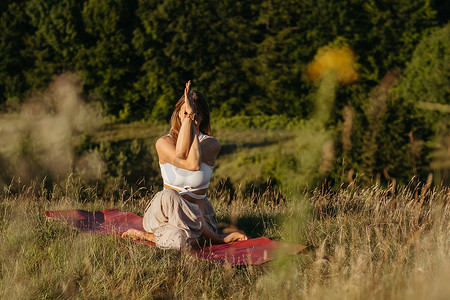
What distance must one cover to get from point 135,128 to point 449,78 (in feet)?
50.8

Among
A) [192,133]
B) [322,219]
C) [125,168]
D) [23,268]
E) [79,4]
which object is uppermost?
[79,4]

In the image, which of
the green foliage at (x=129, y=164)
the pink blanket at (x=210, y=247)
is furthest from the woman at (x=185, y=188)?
the green foliage at (x=129, y=164)

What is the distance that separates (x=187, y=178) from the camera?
175 inches

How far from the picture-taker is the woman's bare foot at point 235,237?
14.5 feet

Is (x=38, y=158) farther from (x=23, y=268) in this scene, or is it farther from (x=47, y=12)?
(x=47, y=12)

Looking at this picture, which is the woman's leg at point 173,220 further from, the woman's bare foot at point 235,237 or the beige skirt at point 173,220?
the woman's bare foot at point 235,237

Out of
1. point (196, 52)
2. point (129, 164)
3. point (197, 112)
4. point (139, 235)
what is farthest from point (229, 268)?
point (196, 52)

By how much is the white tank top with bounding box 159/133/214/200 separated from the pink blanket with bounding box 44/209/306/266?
0.55 m

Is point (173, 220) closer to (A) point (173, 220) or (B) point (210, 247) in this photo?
(A) point (173, 220)

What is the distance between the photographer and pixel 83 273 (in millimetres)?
3240

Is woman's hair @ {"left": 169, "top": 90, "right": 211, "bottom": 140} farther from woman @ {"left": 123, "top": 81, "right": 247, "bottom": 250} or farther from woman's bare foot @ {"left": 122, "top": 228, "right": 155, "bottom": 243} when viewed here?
woman's bare foot @ {"left": 122, "top": 228, "right": 155, "bottom": 243}

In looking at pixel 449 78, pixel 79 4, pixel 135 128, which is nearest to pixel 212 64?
pixel 135 128

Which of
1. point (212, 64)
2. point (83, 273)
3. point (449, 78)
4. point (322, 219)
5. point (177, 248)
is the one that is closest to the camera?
point (83, 273)

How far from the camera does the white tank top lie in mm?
4434
